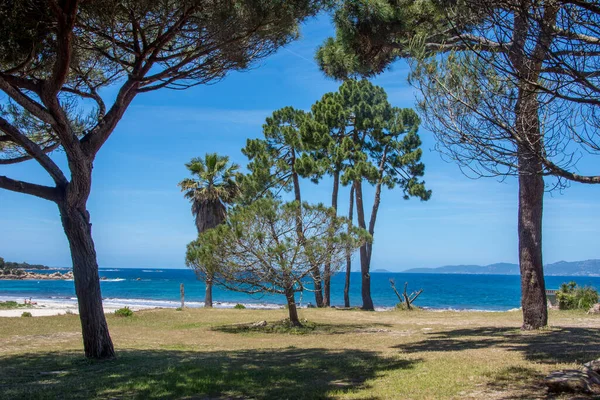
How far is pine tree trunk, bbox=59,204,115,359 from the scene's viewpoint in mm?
9609

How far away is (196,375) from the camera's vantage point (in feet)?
24.7

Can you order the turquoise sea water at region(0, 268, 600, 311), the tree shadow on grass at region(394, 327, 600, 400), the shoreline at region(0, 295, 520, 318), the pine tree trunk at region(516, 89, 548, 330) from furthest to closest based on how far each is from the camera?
the turquoise sea water at region(0, 268, 600, 311) < the shoreline at region(0, 295, 520, 318) < the pine tree trunk at region(516, 89, 548, 330) < the tree shadow on grass at region(394, 327, 600, 400)

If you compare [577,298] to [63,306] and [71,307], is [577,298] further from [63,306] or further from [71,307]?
[63,306]

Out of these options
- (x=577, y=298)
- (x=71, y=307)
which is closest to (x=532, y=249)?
(x=577, y=298)

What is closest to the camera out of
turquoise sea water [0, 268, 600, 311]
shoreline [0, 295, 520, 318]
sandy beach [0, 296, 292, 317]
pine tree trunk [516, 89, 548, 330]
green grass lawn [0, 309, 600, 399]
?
green grass lawn [0, 309, 600, 399]

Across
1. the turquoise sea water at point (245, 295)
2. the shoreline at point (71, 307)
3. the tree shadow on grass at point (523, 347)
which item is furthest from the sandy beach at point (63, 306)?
the tree shadow on grass at point (523, 347)

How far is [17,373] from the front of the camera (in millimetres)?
8508

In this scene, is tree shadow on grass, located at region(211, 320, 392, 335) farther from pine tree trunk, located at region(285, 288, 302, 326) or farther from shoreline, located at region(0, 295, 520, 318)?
shoreline, located at region(0, 295, 520, 318)

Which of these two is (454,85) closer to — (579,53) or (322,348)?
(579,53)

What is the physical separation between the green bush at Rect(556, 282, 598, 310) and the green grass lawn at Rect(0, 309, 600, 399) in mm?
3998

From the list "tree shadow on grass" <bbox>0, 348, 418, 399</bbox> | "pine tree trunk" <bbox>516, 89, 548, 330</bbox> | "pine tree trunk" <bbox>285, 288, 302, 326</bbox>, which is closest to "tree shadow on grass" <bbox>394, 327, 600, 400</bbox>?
"pine tree trunk" <bbox>516, 89, 548, 330</bbox>

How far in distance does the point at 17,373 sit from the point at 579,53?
8.93 metres

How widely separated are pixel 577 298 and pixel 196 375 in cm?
1751

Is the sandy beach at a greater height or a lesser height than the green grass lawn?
lesser
